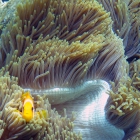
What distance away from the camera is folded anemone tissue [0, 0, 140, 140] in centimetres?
140

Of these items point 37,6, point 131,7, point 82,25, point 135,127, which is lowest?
point 135,127

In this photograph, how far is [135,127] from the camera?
67.7 inches

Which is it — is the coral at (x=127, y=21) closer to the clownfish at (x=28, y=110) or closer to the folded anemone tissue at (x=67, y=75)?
the folded anemone tissue at (x=67, y=75)

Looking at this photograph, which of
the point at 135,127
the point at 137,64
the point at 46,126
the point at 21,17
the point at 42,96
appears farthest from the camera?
the point at 137,64

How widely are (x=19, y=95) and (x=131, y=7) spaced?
132 cm

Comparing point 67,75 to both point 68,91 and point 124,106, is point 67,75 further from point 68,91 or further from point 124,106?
point 124,106

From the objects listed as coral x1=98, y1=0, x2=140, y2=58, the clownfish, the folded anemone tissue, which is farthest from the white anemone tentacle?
coral x1=98, y1=0, x2=140, y2=58

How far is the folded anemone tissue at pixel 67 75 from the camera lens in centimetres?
140

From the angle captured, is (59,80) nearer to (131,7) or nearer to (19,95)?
(19,95)

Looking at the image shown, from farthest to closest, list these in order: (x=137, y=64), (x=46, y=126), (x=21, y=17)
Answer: (x=137, y=64) < (x=21, y=17) < (x=46, y=126)

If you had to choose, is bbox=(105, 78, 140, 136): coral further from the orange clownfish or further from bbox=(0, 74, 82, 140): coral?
the orange clownfish

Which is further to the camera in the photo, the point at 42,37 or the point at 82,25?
the point at 82,25

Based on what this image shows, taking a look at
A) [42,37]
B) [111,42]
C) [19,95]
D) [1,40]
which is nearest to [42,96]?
[19,95]

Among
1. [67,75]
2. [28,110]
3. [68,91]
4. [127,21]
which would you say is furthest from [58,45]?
[127,21]
